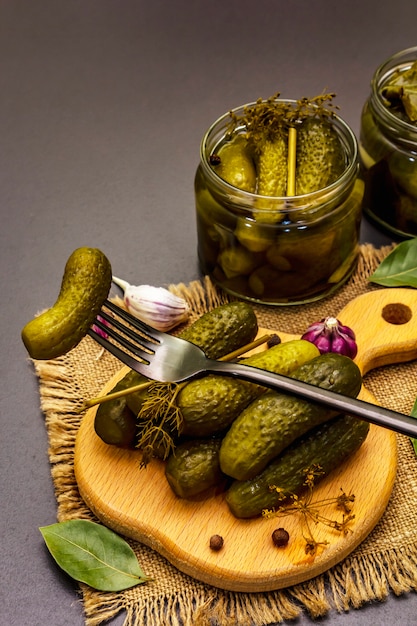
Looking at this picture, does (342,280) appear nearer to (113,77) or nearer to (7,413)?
(7,413)

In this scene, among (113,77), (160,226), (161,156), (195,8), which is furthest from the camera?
(195,8)

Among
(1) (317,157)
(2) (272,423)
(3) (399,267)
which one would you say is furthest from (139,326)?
(3) (399,267)

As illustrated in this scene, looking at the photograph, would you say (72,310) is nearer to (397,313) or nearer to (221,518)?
(221,518)

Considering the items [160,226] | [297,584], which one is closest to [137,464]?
[297,584]

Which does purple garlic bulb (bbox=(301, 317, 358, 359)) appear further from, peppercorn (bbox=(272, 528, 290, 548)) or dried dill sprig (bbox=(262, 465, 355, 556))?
peppercorn (bbox=(272, 528, 290, 548))

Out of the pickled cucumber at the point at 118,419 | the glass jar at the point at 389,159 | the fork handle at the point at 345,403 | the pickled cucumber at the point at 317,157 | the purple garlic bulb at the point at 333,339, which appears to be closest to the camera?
the fork handle at the point at 345,403

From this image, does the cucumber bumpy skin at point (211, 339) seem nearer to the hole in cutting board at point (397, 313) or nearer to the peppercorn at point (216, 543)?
the peppercorn at point (216, 543)

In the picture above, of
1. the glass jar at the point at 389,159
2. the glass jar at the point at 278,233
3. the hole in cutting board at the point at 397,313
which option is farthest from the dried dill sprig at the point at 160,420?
the glass jar at the point at 389,159
